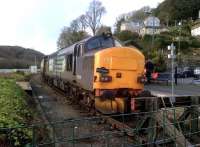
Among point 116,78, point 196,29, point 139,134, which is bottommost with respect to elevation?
point 139,134

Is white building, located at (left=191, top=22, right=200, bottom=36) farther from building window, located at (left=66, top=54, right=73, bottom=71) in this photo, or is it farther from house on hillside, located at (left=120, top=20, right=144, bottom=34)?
building window, located at (left=66, top=54, right=73, bottom=71)

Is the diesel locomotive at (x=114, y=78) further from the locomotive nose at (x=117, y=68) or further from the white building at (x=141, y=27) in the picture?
the white building at (x=141, y=27)

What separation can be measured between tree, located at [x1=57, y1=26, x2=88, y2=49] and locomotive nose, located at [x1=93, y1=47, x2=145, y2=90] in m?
62.3

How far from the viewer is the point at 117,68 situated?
46.8 feet

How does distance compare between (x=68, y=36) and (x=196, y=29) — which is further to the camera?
(x=196, y=29)

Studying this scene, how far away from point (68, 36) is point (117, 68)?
6890cm

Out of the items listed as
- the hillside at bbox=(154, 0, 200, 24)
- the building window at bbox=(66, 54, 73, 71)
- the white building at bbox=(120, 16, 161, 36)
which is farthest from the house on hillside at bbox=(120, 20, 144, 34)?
the building window at bbox=(66, 54, 73, 71)

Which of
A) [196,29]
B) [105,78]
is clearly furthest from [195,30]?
[105,78]

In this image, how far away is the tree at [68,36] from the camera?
7838 centimetres

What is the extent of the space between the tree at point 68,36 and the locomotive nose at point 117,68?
62.3 metres

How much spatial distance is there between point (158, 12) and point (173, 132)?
10944 cm

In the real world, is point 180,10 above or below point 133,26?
above

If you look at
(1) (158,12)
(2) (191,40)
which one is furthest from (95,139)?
(1) (158,12)

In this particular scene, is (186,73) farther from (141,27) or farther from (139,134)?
(141,27)
